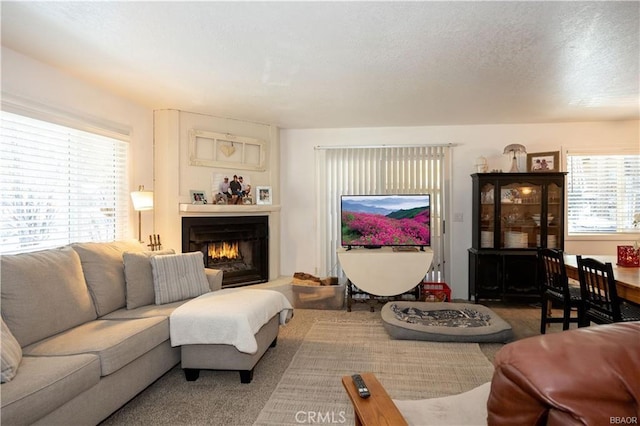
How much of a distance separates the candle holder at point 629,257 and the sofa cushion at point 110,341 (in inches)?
131

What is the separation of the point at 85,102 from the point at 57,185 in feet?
2.49

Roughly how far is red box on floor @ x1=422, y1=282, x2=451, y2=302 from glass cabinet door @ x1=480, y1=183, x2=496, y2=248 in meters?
0.69

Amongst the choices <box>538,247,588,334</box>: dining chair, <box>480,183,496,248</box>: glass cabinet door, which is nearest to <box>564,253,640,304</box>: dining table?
<box>538,247,588,334</box>: dining chair

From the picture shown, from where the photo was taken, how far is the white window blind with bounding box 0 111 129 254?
2.66 m

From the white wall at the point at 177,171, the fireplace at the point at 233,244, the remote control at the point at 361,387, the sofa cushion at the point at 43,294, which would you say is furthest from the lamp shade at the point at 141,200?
the remote control at the point at 361,387

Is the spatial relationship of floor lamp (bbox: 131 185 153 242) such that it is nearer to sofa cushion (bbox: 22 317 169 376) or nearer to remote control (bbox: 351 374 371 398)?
sofa cushion (bbox: 22 317 169 376)

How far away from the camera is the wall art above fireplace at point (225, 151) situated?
4.31 m

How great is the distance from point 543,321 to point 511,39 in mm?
2311

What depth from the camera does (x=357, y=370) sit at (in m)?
2.73

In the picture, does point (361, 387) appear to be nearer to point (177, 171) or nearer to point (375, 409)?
point (375, 409)

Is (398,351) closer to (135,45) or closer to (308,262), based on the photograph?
(308,262)

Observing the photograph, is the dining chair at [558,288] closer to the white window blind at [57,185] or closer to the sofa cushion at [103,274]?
the sofa cushion at [103,274]

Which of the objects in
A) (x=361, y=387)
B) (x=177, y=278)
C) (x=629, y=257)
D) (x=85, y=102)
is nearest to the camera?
(x=361, y=387)

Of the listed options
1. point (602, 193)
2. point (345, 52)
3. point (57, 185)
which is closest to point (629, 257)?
point (602, 193)
